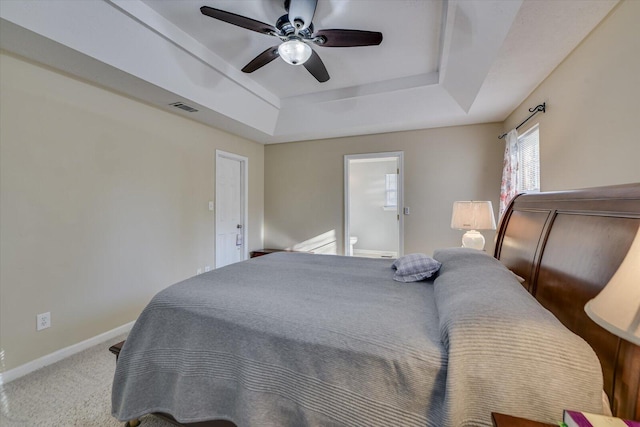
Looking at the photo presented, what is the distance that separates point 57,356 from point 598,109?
4.28 meters

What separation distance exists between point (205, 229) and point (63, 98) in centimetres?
197

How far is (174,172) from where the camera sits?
321cm

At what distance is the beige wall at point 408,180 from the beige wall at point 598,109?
144cm

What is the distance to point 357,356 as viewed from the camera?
983 millimetres

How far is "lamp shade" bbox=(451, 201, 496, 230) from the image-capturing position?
105 inches

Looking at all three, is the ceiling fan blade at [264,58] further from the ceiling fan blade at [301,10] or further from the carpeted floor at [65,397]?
the carpeted floor at [65,397]

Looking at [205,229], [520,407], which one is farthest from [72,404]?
[520,407]

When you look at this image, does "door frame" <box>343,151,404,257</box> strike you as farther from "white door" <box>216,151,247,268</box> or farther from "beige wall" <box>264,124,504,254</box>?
"white door" <box>216,151,247,268</box>

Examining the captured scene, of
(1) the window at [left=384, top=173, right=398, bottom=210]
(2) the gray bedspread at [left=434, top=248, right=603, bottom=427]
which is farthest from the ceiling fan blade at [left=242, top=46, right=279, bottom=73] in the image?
(1) the window at [left=384, top=173, right=398, bottom=210]

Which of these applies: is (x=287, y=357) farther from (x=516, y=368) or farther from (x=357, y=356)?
(x=516, y=368)

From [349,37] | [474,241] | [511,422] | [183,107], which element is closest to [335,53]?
[349,37]

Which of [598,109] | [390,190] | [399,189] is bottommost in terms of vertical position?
[399,189]

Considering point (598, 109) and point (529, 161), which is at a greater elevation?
point (598, 109)

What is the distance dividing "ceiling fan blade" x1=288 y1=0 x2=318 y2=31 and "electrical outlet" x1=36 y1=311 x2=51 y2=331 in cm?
293
